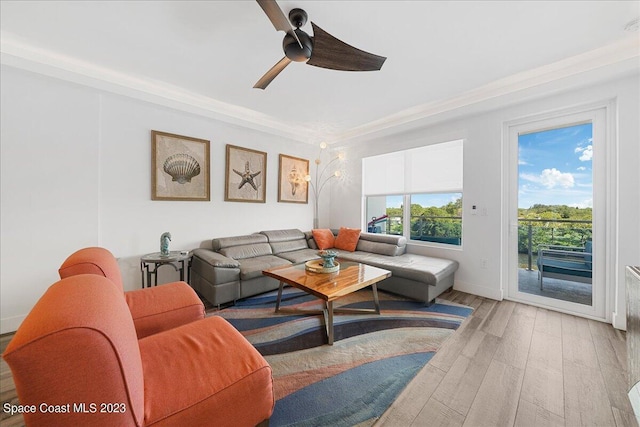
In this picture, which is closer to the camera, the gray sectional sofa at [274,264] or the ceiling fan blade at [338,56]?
the ceiling fan blade at [338,56]

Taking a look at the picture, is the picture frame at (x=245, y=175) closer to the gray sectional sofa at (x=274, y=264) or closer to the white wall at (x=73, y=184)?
the white wall at (x=73, y=184)

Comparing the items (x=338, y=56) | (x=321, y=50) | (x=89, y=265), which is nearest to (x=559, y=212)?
(x=338, y=56)

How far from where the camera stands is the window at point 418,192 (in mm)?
3584

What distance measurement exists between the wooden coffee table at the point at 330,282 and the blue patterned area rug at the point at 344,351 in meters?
0.10

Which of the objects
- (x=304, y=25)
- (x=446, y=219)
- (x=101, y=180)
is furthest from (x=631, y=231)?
(x=101, y=180)

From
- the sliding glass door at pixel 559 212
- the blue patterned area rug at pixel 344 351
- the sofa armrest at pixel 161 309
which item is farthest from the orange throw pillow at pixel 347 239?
the sofa armrest at pixel 161 309

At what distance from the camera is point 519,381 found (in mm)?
1653

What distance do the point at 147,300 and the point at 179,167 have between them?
213 centimetres

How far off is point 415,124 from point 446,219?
61.3 inches

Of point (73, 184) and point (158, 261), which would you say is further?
point (158, 261)

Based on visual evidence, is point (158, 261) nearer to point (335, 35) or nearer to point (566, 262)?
point (335, 35)

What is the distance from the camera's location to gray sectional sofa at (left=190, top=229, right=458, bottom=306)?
Result: 2.79 metres

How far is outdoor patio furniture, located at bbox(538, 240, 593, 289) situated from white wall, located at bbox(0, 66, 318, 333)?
463 cm

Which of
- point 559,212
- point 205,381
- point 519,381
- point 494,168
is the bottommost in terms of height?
point 519,381
